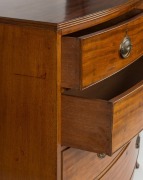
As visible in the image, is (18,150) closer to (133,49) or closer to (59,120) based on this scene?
(59,120)

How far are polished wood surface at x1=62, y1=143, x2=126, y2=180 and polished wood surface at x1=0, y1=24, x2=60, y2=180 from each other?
0.17 ft

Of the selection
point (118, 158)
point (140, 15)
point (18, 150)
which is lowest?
point (118, 158)

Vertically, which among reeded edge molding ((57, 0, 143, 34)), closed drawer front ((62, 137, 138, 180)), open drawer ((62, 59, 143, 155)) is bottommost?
closed drawer front ((62, 137, 138, 180))

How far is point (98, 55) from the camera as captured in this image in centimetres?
89

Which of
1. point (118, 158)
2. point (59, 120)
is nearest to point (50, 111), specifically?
point (59, 120)

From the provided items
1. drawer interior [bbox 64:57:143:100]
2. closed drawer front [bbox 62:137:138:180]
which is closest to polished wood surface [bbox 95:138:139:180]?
closed drawer front [bbox 62:137:138:180]

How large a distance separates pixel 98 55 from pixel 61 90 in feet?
0.32

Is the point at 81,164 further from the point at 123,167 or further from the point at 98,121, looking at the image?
the point at 123,167

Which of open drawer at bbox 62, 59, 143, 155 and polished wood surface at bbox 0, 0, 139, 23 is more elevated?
polished wood surface at bbox 0, 0, 139, 23

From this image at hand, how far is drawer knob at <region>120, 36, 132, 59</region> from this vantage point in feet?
3.15

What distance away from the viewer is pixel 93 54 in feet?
2.85

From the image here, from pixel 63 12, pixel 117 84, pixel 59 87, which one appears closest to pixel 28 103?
pixel 59 87

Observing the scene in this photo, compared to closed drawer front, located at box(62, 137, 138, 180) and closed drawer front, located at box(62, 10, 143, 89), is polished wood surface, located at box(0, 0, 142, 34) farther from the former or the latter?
closed drawer front, located at box(62, 137, 138, 180)

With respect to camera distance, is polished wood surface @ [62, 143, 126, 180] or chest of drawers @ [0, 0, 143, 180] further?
polished wood surface @ [62, 143, 126, 180]
